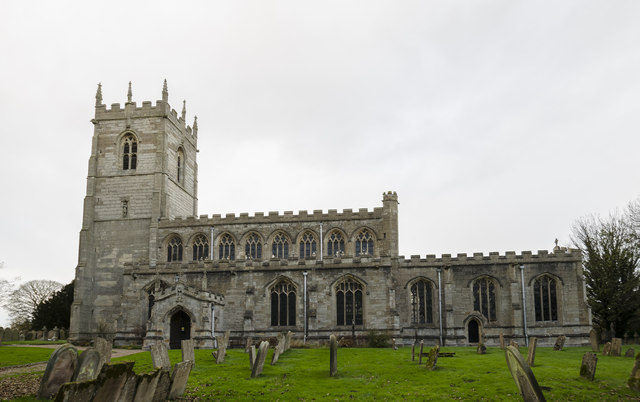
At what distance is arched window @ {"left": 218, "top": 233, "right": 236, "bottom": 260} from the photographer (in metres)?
41.1

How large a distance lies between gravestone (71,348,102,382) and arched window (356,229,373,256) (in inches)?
1087

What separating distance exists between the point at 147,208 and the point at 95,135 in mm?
7413

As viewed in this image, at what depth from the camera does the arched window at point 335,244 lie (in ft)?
131

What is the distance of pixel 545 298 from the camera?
113ft

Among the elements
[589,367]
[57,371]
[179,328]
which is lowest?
[589,367]

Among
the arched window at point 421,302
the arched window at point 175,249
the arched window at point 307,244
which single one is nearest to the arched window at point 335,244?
the arched window at point 307,244

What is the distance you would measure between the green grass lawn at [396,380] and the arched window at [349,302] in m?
11.9

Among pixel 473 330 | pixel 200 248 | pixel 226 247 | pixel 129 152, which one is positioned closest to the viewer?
pixel 473 330

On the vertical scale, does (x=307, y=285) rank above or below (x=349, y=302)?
above

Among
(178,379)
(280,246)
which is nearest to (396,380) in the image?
(178,379)

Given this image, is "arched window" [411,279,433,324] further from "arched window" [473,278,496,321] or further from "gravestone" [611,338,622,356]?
"gravestone" [611,338,622,356]

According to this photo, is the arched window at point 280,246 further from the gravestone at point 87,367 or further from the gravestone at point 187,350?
the gravestone at point 87,367

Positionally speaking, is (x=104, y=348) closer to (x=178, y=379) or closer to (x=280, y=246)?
(x=178, y=379)

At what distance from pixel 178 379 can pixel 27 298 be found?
5609 cm
